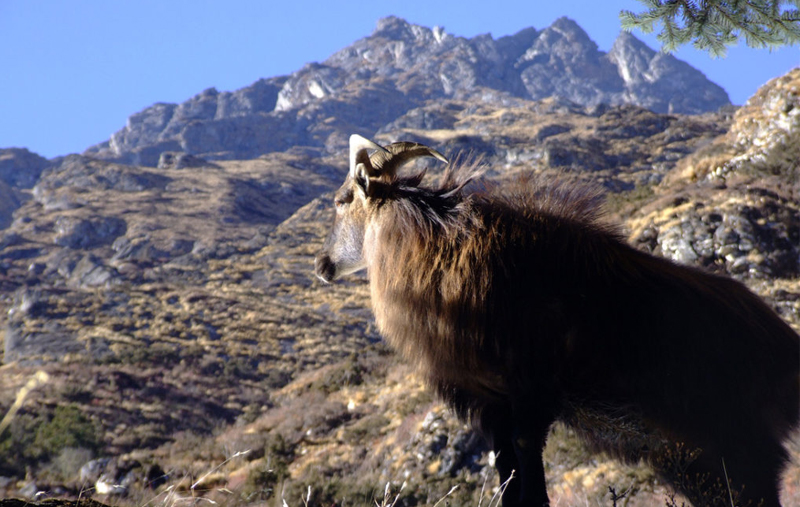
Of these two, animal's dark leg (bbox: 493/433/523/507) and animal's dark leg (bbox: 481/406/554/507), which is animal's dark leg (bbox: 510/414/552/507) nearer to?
animal's dark leg (bbox: 481/406/554/507)

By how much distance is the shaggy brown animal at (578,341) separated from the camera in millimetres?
3174

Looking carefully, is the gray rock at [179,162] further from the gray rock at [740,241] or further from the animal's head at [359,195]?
the animal's head at [359,195]

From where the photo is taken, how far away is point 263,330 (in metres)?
24.2

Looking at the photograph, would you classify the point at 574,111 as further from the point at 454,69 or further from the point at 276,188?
the point at 454,69

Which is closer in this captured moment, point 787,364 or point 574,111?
point 787,364

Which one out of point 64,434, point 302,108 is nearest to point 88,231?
point 64,434

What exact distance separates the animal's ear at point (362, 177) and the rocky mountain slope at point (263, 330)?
33.1 inches

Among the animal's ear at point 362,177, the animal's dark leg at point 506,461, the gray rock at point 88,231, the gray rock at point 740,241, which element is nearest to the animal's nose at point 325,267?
the animal's ear at point 362,177

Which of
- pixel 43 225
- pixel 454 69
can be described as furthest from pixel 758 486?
pixel 454 69

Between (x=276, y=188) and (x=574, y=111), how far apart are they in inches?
1766

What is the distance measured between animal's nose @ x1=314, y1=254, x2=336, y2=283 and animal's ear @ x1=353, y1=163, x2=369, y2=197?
0.87 meters

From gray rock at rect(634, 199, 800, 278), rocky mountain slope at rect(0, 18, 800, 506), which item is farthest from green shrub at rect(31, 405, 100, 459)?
gray rock at rect(634, 199, 800, 278)

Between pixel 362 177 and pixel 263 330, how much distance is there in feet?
69.2

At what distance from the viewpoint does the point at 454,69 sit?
188500 millimetres
